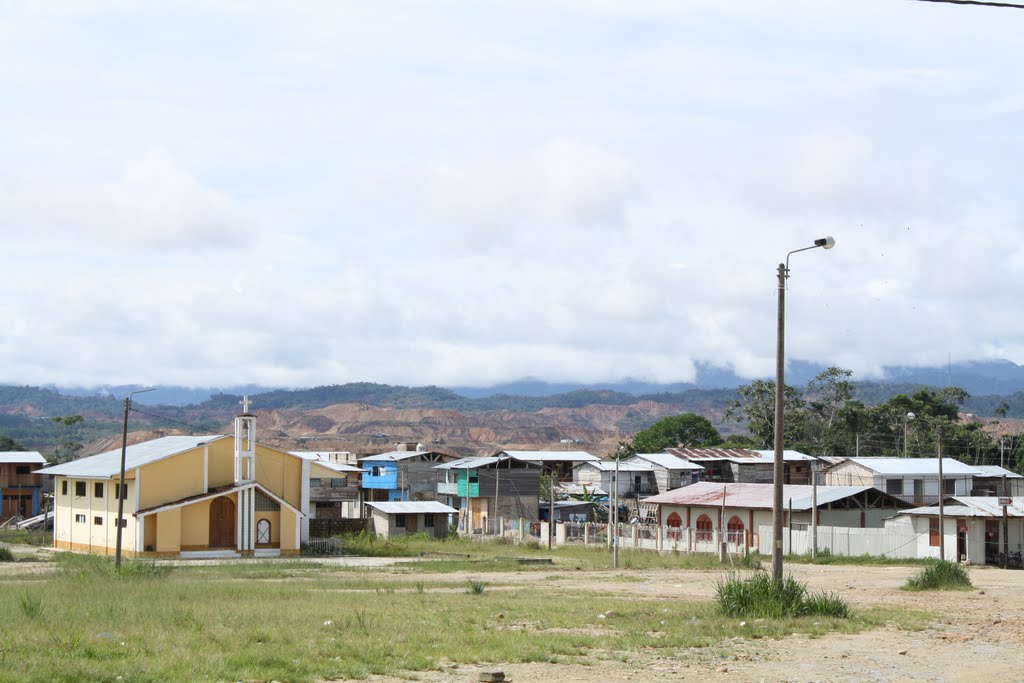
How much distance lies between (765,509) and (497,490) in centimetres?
2954

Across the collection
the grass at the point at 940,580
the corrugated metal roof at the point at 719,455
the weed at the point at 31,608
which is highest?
the corrugated metal roof at the point at 719,455

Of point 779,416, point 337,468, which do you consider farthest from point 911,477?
point 779,416

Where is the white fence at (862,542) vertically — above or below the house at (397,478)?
below

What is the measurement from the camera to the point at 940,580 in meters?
33.1

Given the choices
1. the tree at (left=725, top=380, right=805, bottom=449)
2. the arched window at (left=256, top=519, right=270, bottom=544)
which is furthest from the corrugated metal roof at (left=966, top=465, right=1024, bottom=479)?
the arched window at (left=256, top=519, right=270, bottom=544)

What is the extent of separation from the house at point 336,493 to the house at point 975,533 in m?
38.3

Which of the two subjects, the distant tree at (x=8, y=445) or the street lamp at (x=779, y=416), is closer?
the street lamp at (x=779, y=416)

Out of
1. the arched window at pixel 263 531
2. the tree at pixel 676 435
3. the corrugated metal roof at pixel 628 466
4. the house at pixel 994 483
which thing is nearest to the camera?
the arched window at pixel 263 531

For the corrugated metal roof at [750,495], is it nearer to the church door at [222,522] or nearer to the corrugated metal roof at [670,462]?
the corrugated metal roof at [670,462]

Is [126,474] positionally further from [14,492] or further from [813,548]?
[14,492]

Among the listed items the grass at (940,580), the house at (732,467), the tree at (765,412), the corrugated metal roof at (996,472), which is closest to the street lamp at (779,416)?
the grass at (940,580)

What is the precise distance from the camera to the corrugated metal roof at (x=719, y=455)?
9588 centimetres

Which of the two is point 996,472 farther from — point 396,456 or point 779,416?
point 779,416

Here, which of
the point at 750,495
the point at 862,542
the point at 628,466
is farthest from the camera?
the point at 628,466
